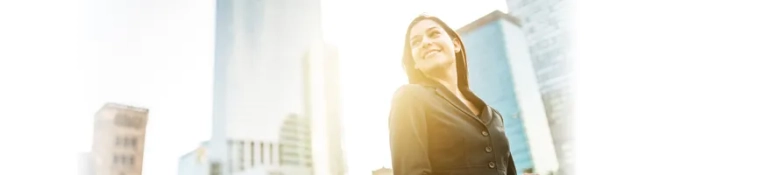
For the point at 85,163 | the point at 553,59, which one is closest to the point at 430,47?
the point at 553,59

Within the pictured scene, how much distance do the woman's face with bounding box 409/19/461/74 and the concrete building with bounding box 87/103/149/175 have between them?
2.93 feet

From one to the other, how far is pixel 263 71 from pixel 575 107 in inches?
43.0

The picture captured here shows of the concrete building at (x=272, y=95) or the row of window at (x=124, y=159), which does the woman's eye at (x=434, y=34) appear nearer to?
the concrete building at (x=272, y=95)

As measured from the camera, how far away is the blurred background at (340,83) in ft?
6.35

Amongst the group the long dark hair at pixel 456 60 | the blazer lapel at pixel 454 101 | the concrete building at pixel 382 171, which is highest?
the long dark hair at pixel 456 60

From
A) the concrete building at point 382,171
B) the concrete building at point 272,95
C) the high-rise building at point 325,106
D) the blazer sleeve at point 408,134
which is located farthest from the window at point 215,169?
the blazer sleeve at point 408,134

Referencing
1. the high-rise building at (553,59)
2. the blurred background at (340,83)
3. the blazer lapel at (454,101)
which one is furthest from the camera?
the high-rise building at (553,59)

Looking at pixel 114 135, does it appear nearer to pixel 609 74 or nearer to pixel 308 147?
pixel 308 147

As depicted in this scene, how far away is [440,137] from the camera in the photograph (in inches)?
64.5

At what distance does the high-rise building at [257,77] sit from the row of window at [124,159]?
0.77 ft

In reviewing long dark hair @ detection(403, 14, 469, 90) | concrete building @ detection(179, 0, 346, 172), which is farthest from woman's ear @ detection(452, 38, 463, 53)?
concrete building @ detection(179, 0, 346, 172)

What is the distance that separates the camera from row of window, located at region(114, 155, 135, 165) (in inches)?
73.6

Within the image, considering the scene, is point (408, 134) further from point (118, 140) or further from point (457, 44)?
point (118, 140)

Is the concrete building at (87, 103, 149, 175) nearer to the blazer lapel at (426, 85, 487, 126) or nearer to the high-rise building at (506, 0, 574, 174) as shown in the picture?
the blazer lapel at (426, 85, 487, 126)
